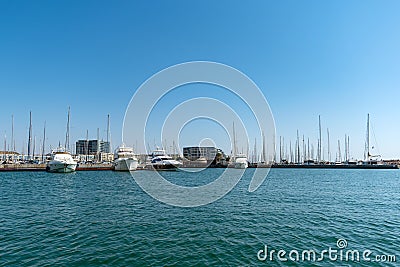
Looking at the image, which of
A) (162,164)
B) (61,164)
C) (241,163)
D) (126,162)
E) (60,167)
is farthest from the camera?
(241,163)

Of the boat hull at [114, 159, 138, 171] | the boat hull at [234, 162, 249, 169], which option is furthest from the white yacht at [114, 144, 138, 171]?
the boat hull at [234, 162, 249, 169]

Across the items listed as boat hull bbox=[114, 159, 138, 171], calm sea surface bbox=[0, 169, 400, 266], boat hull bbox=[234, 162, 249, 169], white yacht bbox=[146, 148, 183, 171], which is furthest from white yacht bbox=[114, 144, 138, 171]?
calm sea surface bbox=[0, 169, 400, 266]

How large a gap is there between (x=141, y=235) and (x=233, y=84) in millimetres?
12572

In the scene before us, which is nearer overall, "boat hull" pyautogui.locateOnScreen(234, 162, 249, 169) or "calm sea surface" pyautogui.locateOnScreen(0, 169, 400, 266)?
"calm sea surface" pyautogui.locateOnScreen(0, 169, 400, 266)

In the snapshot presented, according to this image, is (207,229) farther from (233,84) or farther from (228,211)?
(233,84)

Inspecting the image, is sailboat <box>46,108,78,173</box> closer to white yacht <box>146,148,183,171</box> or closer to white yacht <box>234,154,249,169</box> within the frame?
white yacht <box>146,148,183,171</box>

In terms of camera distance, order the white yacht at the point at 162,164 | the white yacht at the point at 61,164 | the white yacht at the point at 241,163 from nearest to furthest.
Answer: the white yacht at the point at 61,164
the white yacht at the point at 162,164
the white yacht at the point at 241,163

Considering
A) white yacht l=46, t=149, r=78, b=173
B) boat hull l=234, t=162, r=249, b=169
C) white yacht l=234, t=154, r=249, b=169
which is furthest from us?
white yacht l=234, t=154, r=249, b=169

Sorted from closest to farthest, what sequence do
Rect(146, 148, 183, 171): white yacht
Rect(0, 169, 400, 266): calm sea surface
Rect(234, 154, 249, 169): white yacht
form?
1. Rect(0, 169, 400, 266): calm sea surface
2. Rect(146, 148, 183, 171): white yacht
3. Rect(234, 154, 249, 169): white yacht

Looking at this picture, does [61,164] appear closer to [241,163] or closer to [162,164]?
[162,164]

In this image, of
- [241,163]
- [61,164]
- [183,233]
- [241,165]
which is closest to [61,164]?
[61,164]

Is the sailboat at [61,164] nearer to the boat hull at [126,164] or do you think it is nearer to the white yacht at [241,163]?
the boat hull at [126,164]

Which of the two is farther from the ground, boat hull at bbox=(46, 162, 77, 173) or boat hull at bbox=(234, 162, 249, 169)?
boat hull at bbox=(46, 162, 77, 173)

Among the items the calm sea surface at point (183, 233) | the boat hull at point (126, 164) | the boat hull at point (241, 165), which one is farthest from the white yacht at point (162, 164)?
the calm sea surface at point (183, 233)
